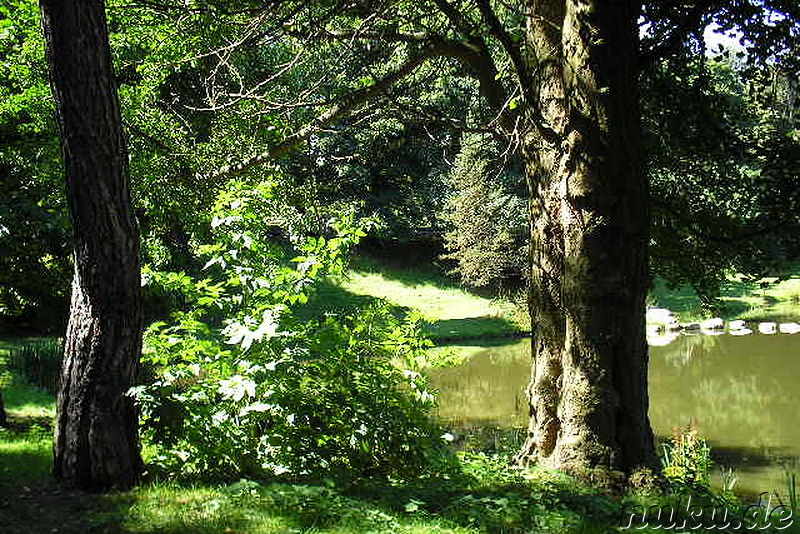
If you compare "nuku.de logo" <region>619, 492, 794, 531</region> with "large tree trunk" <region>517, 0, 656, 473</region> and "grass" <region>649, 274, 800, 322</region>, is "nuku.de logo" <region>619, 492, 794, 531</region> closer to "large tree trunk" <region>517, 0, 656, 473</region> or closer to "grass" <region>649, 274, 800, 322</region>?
"large tree trunk" <region>517, 0, 656, 473</region>

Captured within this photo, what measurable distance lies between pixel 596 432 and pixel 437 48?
328 centimetres

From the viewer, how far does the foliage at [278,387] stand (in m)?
4.54

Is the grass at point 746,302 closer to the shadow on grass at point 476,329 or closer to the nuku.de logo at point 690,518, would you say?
the shadow on grass at point 476,329

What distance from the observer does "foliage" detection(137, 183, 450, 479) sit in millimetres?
4535

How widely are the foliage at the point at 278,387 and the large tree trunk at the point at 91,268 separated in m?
0.28

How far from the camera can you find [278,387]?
4523 millimetres

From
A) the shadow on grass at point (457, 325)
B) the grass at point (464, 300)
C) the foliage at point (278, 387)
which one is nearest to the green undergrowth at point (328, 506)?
the foliage at point (278, 387)

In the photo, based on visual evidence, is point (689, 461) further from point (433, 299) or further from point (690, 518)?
point (433, 299)

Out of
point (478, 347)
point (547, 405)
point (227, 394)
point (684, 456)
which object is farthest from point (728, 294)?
point (227, 394)

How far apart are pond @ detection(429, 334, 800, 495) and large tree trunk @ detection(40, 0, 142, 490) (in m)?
7.13

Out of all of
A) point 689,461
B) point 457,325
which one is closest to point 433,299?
point 457,325

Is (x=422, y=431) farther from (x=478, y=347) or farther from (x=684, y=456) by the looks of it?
(x=478, y=347)

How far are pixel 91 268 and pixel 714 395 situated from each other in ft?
49.0

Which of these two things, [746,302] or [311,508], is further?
[746,302]
